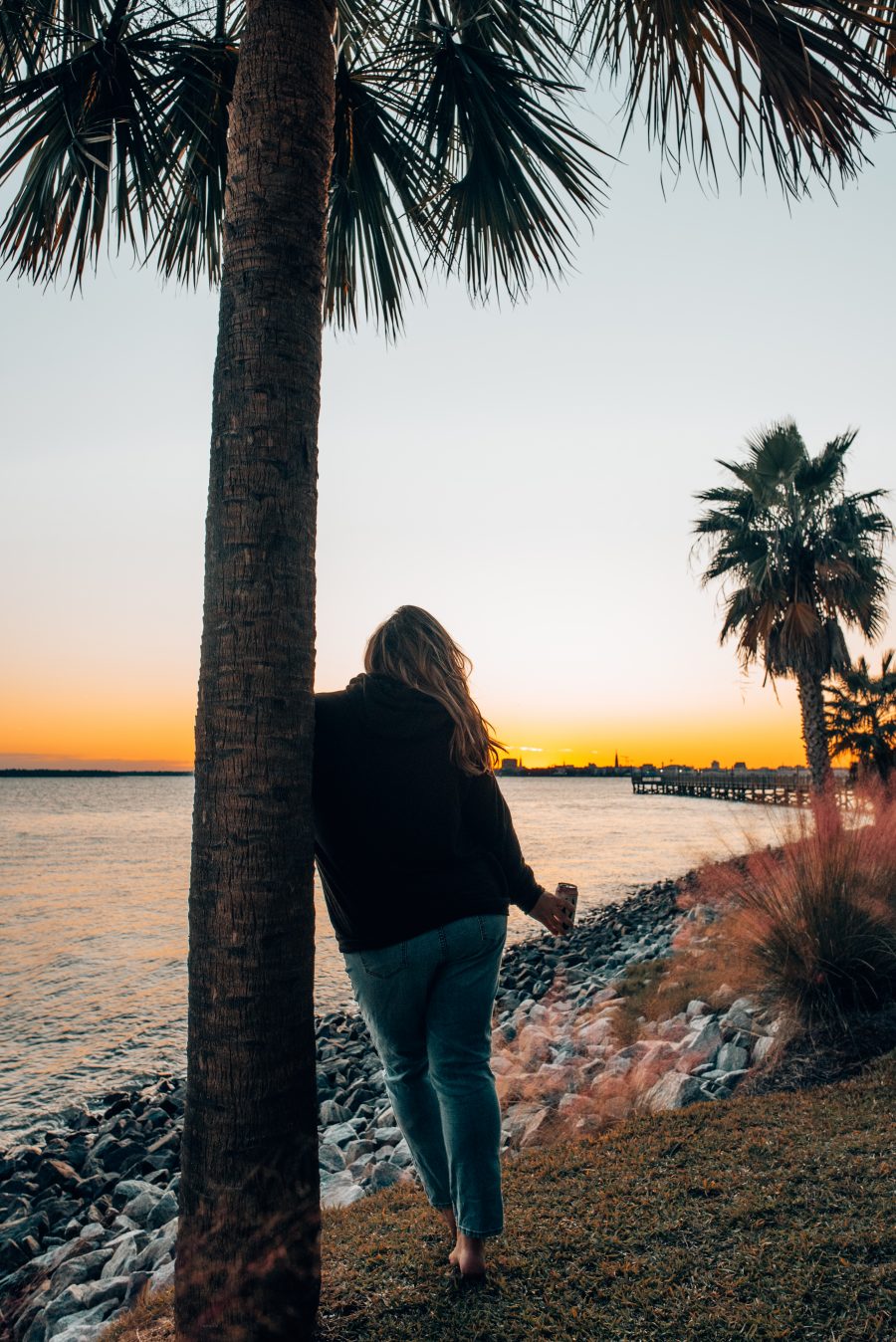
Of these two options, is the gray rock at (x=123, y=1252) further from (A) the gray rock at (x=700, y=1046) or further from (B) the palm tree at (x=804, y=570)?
(B) the palm tree at (x=804, y=570)

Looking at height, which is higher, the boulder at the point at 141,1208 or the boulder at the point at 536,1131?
the boulder at the point at 536,1131

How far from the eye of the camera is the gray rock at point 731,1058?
4664 millimetres

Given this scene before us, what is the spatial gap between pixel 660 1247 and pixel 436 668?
6.58ft

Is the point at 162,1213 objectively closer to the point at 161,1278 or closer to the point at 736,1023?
the point at 161,1278

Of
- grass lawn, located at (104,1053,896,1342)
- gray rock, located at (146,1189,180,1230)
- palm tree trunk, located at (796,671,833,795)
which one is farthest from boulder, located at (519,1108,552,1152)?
palm tree trunk, located at (796,671,833,795)

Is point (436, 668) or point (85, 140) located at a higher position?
point (85, 140)

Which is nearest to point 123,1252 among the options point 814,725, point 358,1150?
point 358,1150

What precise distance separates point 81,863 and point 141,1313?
79.2 feet

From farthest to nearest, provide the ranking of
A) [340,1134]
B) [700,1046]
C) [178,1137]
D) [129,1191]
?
1. [178,1137]
2. [340,1134]
3. [700,1046]
4. [129,1191]

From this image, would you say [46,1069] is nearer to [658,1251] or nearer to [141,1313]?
[141,1313]

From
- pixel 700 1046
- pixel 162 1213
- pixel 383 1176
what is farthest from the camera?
pixel 700 1046

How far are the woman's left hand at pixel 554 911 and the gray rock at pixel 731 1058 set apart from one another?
2.58m

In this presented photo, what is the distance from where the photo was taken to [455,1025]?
2385mm

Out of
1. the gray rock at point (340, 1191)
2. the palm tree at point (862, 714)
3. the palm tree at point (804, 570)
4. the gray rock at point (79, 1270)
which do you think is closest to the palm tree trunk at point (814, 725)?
the palm tree at point (804, 570)
